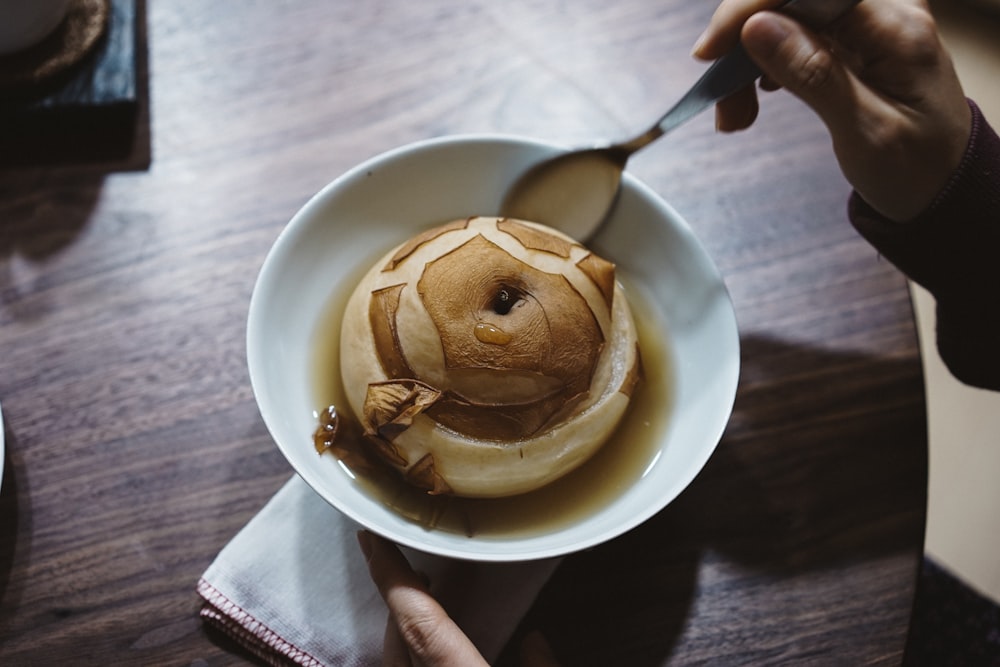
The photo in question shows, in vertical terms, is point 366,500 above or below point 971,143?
below

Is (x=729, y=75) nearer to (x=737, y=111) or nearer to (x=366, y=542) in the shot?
(x=737, y=111)

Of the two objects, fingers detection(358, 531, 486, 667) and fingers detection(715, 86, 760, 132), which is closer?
fingers detection(358, 531, 486, 667)

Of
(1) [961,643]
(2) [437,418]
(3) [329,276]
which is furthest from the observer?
(1) [961,643]

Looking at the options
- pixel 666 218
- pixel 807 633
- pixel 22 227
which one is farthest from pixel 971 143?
pixel 22 227

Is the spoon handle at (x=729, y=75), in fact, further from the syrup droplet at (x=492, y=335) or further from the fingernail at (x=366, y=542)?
the fingernail at (x=366, y=542)

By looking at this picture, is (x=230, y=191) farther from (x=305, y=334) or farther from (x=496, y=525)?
(x=496, y=525)

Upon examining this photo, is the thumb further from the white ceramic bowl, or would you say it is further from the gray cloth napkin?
the gray cloth napkin

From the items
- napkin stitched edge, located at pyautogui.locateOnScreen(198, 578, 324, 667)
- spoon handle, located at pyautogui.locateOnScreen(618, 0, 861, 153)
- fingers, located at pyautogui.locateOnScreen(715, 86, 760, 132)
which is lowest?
napkin stitched edge, located at pyautogui.locateOnScreen(198, 578, 324, 667)

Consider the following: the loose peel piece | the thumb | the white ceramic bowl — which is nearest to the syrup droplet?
the loose peel piece

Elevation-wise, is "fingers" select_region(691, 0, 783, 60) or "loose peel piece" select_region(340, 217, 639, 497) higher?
"fingers" select_region(691, 0, 783, 60)
